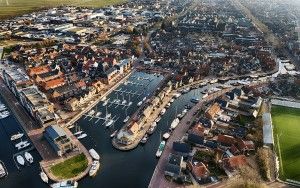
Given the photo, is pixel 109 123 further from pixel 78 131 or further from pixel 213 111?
pixel 213 111

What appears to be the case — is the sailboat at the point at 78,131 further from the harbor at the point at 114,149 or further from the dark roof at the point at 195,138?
the dark roof at the point at 195,138

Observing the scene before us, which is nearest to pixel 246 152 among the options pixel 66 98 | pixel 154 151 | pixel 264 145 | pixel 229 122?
pixel 264 145

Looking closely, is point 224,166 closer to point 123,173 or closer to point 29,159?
point 123,173


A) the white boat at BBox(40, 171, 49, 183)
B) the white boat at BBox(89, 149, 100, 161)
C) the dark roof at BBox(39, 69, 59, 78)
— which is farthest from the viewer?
the dark roof at BBox(39, 69, 59, 78)

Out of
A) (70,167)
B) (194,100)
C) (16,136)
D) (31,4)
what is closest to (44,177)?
(70,167)

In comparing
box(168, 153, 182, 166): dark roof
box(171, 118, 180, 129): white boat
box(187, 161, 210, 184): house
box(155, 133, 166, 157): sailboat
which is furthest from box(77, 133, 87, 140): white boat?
box(187, 161, 210, 184): house

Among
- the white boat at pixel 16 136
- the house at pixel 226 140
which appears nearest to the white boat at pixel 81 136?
the white boat at pixel 16 136

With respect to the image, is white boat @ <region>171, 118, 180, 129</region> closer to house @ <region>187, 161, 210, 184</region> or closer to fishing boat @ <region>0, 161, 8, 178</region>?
house @ <region>187, 161, 210, 184</region>
